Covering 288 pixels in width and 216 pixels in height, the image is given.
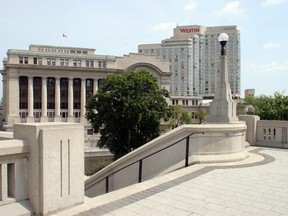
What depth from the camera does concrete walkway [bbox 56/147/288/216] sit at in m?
5.39

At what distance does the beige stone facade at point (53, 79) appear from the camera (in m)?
62.3

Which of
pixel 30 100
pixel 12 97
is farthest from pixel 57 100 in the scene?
pixel 12 97

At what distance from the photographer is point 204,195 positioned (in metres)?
6.36

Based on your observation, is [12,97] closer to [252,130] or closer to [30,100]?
[30,100]

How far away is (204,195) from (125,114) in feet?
75.9

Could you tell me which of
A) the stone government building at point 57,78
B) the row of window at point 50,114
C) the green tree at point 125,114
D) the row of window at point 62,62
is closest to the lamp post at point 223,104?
the green tree at point 125,114

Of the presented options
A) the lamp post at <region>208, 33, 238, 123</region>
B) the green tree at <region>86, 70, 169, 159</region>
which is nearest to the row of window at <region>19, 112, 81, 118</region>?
the green tree at <region>86, 70, 169, 159</region>

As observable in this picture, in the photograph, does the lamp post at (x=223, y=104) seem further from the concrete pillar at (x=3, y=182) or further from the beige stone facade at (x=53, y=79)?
the beige stone facade at (x=53, y=79)

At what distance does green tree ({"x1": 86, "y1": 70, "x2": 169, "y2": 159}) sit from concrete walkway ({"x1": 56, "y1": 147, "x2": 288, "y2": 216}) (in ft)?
67.9

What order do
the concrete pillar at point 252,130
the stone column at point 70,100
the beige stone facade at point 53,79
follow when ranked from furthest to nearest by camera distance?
1. the stone column at point 70,100
2. the beige stone facade at point 53,79
3. the concrete pillar at point 252,130

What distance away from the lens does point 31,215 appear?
4656 millimetres

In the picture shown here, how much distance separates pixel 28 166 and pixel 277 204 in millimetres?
5001

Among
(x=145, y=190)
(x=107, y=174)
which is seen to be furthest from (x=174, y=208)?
(x=107, y=174)

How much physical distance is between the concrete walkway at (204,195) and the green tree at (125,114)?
67.9ft
